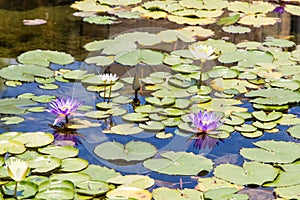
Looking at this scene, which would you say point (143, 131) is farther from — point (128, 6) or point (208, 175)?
point (128, 6)

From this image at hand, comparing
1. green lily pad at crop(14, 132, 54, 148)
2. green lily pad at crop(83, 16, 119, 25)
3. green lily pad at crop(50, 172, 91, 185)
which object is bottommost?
green lily pad at crop(50, 172, 91, 185)

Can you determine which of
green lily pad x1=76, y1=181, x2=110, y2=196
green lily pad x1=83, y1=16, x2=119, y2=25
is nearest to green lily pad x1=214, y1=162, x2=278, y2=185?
green lily pad x1=76, y1=181, x2=110, y2=196

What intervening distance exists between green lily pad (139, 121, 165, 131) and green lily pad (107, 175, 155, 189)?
347mm

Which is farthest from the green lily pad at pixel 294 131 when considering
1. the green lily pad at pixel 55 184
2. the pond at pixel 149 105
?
the green lily pad at pixel 55 184

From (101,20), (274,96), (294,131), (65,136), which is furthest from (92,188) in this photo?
(101,20)

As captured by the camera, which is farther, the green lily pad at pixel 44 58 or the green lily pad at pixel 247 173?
the green lily pad at pixel 44 58

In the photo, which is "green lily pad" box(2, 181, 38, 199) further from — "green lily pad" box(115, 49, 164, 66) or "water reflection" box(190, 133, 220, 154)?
"green lily pad" box(115, 49, 164, 66)

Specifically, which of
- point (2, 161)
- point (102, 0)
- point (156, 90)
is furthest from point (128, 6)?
point (2, 161)

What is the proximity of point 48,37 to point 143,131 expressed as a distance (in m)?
1.35

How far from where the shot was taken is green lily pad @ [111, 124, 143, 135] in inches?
84.9

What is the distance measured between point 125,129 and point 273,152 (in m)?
0.54

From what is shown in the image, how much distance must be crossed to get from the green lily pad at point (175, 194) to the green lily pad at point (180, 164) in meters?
0.10

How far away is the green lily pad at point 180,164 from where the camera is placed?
1897 millimetres

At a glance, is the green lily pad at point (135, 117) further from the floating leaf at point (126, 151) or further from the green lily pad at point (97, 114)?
the floating leaf at point (126, 151)
